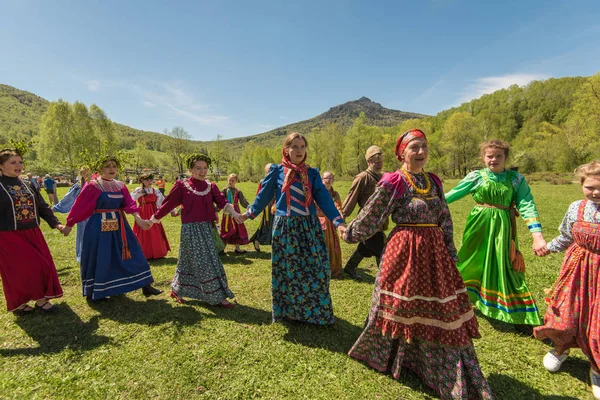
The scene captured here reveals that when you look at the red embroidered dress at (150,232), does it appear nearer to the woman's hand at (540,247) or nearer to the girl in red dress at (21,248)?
the girl in red dress at (21,248)

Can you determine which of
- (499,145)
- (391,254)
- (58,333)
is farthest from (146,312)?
(499,145)

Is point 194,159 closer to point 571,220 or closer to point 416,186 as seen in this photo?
point 416,186

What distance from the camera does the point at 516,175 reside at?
3.82 metres

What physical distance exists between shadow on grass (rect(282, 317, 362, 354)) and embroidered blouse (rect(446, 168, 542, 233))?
222cm

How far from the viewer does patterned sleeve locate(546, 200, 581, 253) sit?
2.82 m

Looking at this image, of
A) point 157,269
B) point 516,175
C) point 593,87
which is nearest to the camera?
point 516,175

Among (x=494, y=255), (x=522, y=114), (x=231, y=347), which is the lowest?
(x=231, y=347)

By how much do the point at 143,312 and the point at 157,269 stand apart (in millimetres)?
2345

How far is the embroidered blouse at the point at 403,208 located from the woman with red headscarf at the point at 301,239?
2.44 feet

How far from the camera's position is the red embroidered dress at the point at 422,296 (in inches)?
97.4

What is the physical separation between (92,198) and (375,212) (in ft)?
14.9

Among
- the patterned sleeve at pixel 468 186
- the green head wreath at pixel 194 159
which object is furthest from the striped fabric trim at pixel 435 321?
the green head wreath at pixel 194 159

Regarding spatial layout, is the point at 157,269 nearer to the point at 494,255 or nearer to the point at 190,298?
the point at 190,298

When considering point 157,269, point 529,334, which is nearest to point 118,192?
point 157,269
